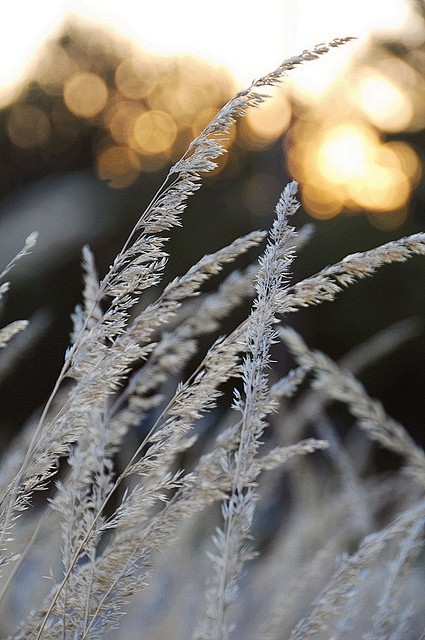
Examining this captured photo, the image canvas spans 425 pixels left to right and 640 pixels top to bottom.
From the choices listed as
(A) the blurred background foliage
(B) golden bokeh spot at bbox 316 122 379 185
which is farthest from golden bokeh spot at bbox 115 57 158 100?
(B) golden bokeh spot at bbox 316 122 379 185

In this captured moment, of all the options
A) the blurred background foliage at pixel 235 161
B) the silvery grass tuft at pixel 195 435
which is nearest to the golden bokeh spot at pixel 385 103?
the blurred background foliage at pixel 235 161

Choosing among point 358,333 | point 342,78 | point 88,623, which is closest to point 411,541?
point 88,623

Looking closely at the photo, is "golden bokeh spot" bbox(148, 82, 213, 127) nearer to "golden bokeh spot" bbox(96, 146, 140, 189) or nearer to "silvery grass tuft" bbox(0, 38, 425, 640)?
"golden bokeh spot" bbox(96, 146, 140, 189)

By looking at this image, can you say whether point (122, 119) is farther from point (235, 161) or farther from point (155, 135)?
point (235, 161)

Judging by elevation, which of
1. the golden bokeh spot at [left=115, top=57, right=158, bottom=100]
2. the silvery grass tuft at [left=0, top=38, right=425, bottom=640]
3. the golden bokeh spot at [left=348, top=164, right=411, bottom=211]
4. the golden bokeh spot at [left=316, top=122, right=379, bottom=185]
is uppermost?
the silvery grass tuft at [left=0, top=38, right=425, bottom=640]

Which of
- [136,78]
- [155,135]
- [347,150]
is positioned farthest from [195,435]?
[136,78]
